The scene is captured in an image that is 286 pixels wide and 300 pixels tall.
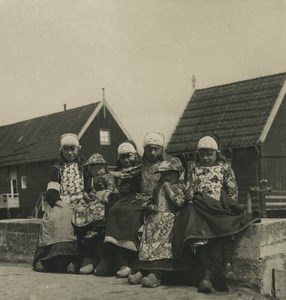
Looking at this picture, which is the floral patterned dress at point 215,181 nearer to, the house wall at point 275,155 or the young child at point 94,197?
the young child at point 94,197

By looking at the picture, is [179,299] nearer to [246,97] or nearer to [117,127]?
[246,97]

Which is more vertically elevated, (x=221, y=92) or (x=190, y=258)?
(x=221, y=92)

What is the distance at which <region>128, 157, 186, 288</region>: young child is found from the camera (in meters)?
5.21

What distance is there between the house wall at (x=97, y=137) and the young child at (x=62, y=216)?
25022 mm

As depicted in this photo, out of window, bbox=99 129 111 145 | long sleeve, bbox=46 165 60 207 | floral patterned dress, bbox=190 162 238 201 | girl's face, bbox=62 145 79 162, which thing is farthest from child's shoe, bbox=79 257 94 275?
window, bbox=99 129 111 145

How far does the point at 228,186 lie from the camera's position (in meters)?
5.57

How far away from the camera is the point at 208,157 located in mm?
5703

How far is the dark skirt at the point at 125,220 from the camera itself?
5.73 meters

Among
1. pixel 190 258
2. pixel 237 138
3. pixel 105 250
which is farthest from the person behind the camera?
pixel 237 138

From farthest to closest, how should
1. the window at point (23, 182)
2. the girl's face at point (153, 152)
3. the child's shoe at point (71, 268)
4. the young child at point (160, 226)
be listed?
the window at point (23, 182)
the child's shoe at point (71, 268)
the girl's face at point (153, 152)
the young child at point (160, 226)

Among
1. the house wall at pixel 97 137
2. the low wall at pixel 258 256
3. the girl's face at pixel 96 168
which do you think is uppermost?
the house wall at pixel 97 137

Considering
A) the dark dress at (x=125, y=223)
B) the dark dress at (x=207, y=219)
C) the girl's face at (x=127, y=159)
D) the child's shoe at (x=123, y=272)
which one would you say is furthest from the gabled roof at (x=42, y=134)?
the dark dress at (x=207, y=219)

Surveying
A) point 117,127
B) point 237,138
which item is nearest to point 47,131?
point 117,127

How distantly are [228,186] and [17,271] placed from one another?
284 cm
